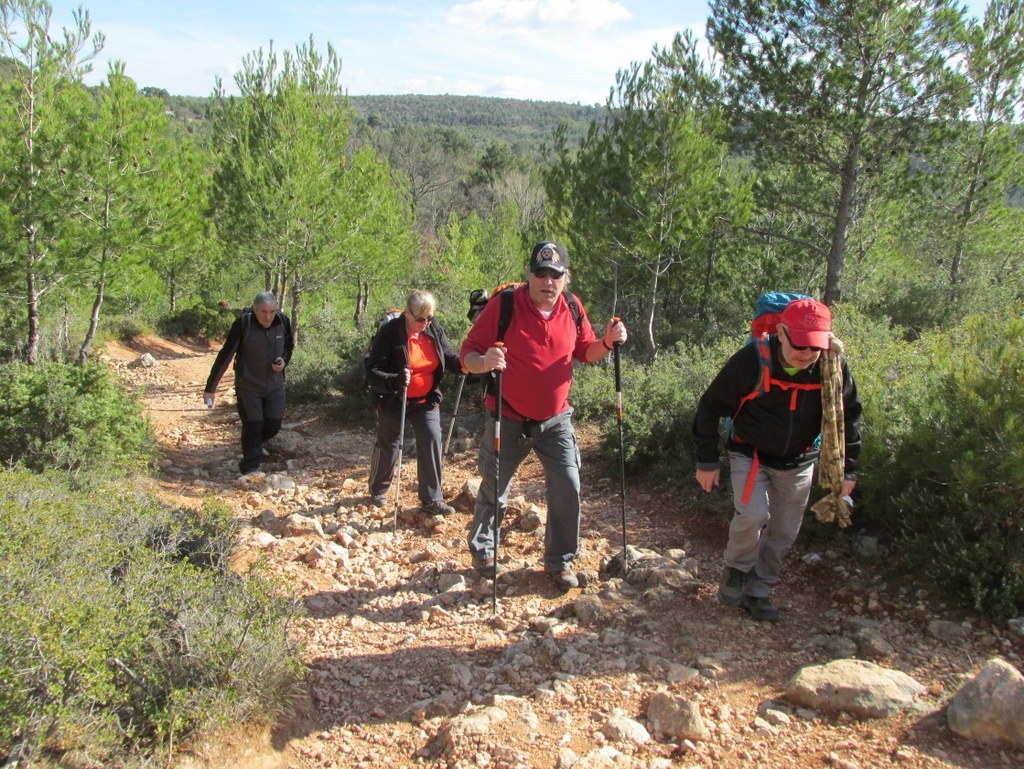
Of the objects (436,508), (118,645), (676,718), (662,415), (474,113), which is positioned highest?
(474,113)

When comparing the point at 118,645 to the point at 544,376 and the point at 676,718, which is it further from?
the point at 544,376

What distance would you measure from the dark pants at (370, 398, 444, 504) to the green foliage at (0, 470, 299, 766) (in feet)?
6.73

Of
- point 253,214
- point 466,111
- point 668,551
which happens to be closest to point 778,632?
point 668,551

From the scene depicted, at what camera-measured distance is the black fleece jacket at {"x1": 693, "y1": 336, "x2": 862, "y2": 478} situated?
333 centimetres

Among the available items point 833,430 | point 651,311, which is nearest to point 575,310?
point 833,430

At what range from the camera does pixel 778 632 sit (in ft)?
11.5

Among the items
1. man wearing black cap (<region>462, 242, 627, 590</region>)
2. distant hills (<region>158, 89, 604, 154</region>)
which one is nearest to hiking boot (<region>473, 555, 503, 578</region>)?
man wearing black cap (<region>462, 242, 627, 590</region>)

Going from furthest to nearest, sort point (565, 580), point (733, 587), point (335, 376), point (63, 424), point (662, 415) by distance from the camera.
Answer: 1. point (335, 376)
2. point (662, 415)
3. point (63, 424)
4. point (565, 580)
5. point (733, 587)

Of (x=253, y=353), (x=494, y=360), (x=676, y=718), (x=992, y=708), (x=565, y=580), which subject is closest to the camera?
(x=992, y=708)

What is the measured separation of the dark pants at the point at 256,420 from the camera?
21.0ft

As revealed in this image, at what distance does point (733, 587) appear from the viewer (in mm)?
3711

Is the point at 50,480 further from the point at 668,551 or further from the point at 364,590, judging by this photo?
the point at 668,551

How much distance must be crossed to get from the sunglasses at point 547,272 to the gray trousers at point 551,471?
2.47 feet

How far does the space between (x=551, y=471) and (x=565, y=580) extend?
643 mm
